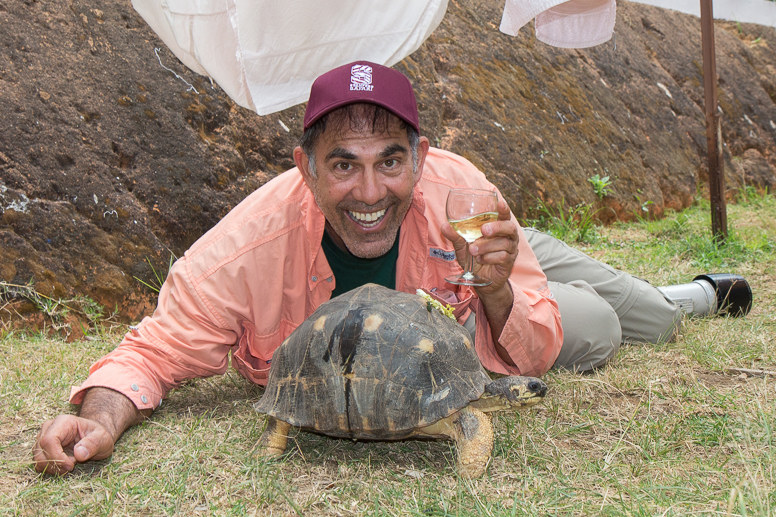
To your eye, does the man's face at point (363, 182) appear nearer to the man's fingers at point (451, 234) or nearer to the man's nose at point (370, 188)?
the man's nose at point (370, 188)

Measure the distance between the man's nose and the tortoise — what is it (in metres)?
0.43

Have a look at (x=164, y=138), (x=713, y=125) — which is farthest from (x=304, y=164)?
(x=713, y=125)

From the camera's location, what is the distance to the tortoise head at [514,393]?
234 centimetres

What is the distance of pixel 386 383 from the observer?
2.17 metres

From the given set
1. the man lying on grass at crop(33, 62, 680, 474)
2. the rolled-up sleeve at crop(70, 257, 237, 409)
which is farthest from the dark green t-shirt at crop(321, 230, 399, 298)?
the rolled-up sleeve at crop(70, 257, 237, 409)

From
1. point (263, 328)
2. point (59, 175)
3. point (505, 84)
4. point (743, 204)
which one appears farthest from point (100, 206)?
point (743, 204)

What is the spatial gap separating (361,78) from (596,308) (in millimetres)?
1877

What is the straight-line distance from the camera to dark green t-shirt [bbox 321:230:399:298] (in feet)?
9.66

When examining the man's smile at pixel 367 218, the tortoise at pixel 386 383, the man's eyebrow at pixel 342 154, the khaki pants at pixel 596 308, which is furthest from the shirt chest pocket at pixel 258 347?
the khaki pants at pixel 596 308

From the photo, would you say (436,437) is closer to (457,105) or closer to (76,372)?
(76,372)

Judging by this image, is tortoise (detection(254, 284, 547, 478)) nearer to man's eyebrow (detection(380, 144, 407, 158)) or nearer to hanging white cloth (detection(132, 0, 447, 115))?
man's eyebrow (detection(380, 144, 407, 158))

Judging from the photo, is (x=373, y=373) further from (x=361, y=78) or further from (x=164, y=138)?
(x=164, y=138)

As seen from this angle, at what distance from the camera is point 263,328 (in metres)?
2.88

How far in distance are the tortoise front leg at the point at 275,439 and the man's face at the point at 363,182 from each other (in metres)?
0.86
